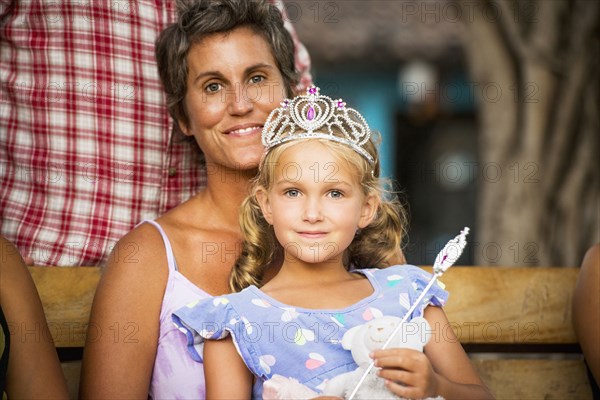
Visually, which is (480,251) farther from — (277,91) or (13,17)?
(13,17)

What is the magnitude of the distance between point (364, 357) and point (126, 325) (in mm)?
786

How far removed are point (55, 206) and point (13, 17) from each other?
684mm

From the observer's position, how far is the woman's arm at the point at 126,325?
2.71 metres

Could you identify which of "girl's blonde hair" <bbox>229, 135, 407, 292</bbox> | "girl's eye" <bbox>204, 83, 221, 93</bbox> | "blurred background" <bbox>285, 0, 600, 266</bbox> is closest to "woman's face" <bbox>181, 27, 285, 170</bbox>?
"girl's eye" <bbox>204, 83, 221, 93</bbox>

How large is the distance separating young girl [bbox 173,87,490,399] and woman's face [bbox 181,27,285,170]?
0.75 ft

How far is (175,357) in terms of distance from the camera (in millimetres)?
2773

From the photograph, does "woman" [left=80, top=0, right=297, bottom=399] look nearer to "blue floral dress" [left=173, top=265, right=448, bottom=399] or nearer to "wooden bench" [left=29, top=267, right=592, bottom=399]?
"blue floral dress" [left=173, top=265, right=448, bottom=399]

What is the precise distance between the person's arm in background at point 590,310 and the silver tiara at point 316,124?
76 cm

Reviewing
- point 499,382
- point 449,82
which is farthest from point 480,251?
point 449,82

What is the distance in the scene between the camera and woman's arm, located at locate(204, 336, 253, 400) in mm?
2420

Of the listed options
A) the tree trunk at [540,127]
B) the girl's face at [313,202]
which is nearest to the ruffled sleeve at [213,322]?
the girl's face at [313,202]

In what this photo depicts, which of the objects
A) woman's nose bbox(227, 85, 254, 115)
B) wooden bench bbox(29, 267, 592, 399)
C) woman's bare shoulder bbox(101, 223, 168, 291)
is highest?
woman's nose bbox(227, 85, 254, 115)

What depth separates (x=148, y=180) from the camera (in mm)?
3436

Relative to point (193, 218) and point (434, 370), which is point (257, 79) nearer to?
point (193, 218)
